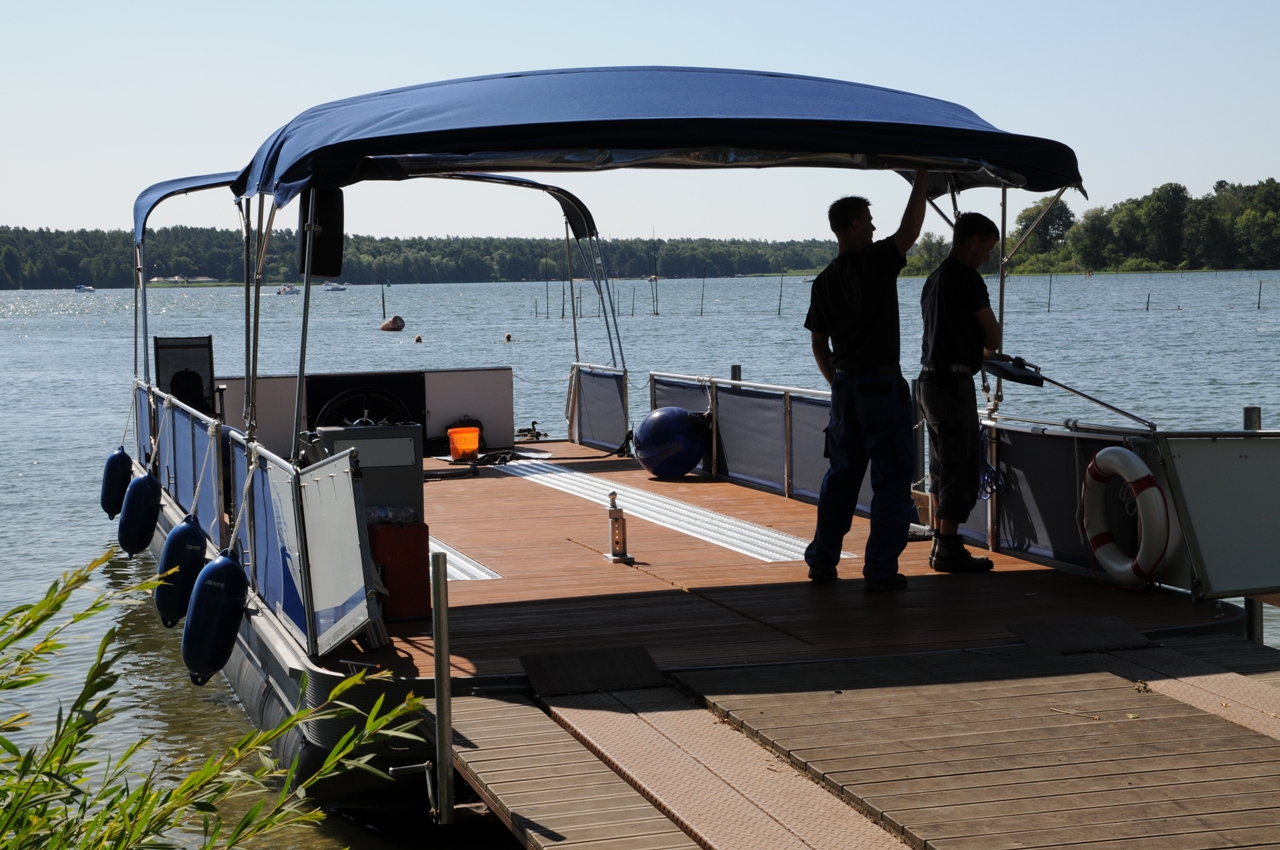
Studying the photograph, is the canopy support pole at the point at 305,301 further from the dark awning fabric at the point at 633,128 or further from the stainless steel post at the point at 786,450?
the stainless steel post at the point at 786,450

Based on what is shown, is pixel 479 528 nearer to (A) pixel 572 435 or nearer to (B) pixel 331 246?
(B) pixel 331 246

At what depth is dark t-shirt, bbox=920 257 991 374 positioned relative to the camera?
6.94m

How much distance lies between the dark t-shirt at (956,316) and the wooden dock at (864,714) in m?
1.20

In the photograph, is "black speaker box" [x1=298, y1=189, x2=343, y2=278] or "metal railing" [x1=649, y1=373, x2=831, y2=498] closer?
"black speaker box" [x1=298, y1=189, x2=343, y2=278]

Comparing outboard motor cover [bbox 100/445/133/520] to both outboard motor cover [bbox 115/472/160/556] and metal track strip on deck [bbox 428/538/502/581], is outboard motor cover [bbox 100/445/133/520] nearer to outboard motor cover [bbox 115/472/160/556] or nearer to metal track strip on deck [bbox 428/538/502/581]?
outboard motor cover [bbox 115/472/160/556]

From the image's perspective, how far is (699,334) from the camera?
87.6 meters

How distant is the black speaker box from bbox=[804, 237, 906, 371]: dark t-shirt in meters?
2.46

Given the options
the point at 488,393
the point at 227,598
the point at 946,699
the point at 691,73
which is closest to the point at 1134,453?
the point at 946,699

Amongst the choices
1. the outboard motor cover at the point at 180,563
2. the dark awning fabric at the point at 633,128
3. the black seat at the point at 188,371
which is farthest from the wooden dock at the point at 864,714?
the black seat at the point at 188,371

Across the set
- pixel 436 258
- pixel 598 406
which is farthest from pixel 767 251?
pixel 598 406

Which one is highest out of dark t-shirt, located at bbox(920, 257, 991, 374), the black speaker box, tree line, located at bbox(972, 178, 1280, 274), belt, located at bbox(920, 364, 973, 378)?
tree line, located at bbox(972, 178, 1280, 274)

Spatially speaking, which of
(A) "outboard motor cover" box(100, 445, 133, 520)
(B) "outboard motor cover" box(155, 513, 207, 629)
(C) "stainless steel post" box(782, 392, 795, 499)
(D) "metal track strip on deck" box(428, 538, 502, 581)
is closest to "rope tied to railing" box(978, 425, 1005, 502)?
(C) "stainless steel post" box(782, 392, 795, 499)

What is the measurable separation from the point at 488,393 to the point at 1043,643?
9.56 m

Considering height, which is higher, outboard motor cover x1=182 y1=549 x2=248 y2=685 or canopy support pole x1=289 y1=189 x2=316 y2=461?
canopy support pole x1=289 y1=189 x2=316 y2=461
